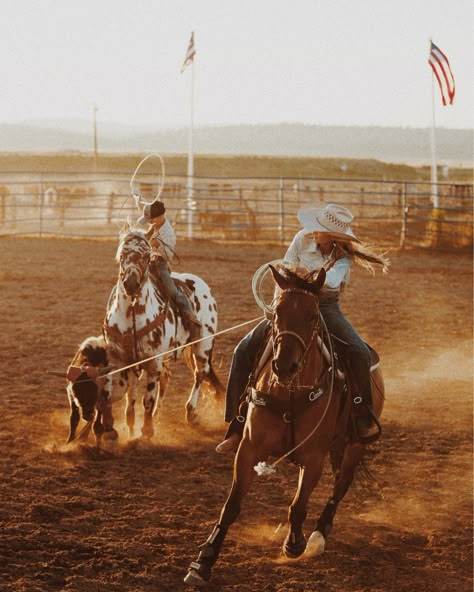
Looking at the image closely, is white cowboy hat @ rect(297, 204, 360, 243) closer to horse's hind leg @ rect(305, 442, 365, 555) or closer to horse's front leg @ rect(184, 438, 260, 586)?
horse's front leg @ rect(184, 438, 260, 586)

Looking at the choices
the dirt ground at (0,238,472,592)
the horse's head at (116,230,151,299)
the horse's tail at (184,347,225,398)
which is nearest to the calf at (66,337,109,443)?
the dirt ground at (0,238,472,592)

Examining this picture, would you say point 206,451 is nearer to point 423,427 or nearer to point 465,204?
point 423,427

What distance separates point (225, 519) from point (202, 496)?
59.4 inches

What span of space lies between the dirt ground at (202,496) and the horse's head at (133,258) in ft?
4.94

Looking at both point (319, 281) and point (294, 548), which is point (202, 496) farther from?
point (319, 281)

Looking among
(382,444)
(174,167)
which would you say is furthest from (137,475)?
(174,167)

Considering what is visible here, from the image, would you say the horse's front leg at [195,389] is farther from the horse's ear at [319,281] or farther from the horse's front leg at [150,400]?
the horse's ear at [319,281]

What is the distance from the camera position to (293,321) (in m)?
4.89

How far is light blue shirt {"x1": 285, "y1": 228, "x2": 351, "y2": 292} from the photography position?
18.3 feet

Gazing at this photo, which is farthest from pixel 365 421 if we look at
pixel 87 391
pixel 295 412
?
pixel 87 391

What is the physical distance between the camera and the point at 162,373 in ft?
28.7

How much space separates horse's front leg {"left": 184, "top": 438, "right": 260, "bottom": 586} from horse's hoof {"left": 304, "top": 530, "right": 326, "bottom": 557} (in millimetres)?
772

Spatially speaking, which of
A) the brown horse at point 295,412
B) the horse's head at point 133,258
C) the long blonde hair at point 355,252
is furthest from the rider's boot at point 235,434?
the horse's head at point 133,258

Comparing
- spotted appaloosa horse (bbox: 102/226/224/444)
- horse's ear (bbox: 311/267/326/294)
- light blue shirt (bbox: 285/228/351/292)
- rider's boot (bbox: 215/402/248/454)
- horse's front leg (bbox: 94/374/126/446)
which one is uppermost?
light blue shirt (bbox: 285/228/351/292)
